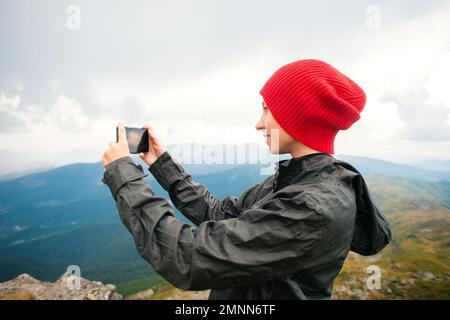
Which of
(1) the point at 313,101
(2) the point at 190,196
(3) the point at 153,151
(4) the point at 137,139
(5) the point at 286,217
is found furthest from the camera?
(3) the point at 153,151

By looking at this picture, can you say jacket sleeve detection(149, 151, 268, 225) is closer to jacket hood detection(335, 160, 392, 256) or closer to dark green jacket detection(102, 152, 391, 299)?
dark green jacket detection(102, 152, 391, 299)

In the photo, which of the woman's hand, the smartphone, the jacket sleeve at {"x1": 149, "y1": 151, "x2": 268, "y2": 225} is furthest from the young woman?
the woman's hand

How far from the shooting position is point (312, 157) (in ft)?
10.7

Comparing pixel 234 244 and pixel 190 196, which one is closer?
pixel 234 244

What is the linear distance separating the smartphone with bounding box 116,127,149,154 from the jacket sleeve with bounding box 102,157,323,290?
55.7 inches

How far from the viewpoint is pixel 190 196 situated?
4.49 metres

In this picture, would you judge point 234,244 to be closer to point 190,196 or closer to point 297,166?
point 297,166

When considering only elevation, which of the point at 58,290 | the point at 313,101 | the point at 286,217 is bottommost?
the point at 58,290

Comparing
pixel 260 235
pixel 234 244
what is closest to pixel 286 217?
pixel 260 235

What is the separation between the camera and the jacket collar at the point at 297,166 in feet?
10.4

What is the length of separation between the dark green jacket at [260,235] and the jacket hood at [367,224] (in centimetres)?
2

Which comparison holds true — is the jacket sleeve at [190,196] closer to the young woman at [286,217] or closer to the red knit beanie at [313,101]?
the young woman at [286,217]

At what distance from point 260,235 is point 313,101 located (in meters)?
1.53

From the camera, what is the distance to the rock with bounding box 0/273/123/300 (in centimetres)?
4266
